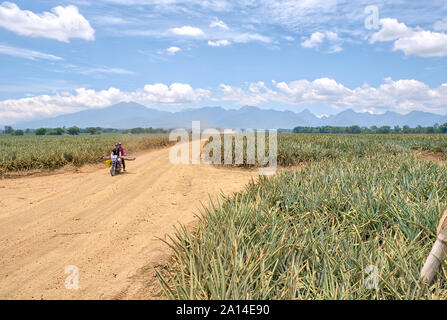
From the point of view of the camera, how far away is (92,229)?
6.12 metres

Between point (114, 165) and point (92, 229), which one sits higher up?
point (114, 165)

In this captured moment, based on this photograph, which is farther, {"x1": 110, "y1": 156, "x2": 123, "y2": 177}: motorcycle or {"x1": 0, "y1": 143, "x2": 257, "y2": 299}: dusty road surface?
{"x1": 110, "y1": 156, "x2": 123, "y2": 177}: motorcycle

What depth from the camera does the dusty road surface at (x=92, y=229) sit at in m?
3.99

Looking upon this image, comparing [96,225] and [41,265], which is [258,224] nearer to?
[41,265]

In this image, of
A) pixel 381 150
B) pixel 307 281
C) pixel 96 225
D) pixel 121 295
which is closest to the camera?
pixel 307 281

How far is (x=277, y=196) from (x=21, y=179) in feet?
38.0

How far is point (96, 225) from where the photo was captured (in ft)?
20.8

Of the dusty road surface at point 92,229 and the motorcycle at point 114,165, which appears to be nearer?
the dusty road surface at point 92,229

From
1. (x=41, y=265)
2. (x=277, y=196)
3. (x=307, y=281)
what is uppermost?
(x=277, y=196)

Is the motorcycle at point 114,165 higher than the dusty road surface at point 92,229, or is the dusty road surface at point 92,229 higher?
the motorcycle at point 114,165

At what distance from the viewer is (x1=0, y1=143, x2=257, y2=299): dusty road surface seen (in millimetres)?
3988

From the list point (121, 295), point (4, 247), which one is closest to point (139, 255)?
point (121, 295)

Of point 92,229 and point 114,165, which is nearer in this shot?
point 92,229

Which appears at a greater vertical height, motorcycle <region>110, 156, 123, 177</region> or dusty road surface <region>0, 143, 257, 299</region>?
motorcycle <region>110, 156, 123, 177</region>
